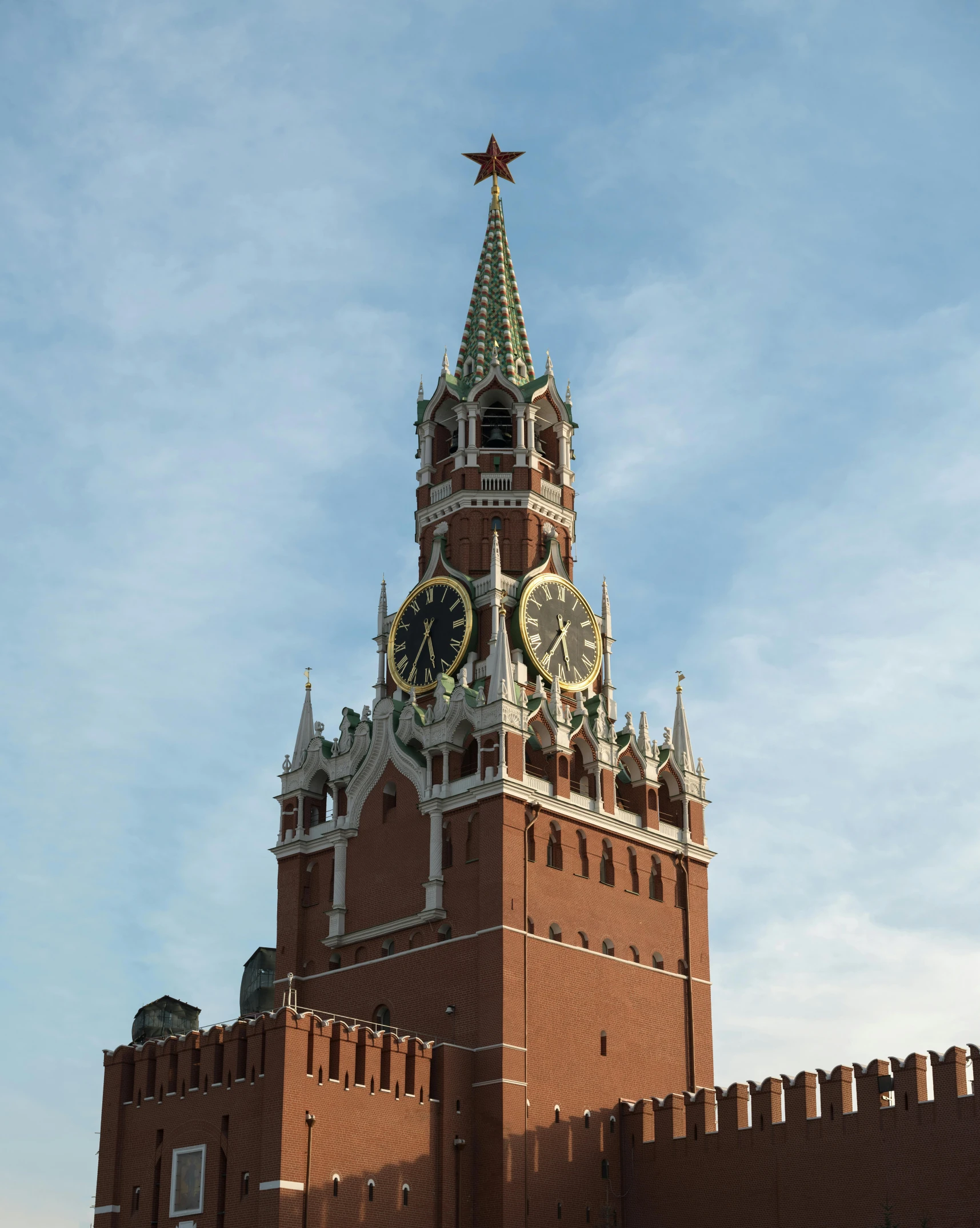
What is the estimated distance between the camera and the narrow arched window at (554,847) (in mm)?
68750

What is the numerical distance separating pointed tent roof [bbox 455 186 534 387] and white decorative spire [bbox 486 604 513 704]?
14.7m

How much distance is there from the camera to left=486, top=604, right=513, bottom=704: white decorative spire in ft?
228

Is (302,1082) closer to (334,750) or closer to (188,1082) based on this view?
(188,1082)

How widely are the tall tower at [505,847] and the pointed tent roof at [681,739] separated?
4.2 inches

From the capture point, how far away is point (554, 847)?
227 ft

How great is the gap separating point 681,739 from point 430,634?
1169 cm

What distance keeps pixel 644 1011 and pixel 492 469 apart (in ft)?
81.0

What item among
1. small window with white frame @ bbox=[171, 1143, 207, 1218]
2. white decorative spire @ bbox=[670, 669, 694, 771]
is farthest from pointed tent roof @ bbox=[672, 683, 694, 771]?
small window with white frame @ bbox=[171, 1143, 207, 1218]

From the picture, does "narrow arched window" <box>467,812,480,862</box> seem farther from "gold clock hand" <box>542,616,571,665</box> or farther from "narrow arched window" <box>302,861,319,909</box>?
"gold clock hand" <box>542,616,571,665</box>

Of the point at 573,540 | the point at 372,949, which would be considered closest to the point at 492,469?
the point at 573,540

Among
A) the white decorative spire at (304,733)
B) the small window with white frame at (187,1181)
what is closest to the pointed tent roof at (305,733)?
the white decorative spire at (304,733)

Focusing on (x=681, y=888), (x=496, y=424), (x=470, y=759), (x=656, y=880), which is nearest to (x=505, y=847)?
(x=470, y=759)

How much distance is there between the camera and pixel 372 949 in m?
69.9

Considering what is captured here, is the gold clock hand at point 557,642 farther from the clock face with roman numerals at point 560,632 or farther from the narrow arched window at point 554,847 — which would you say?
the narrow arched window at point 554,847
